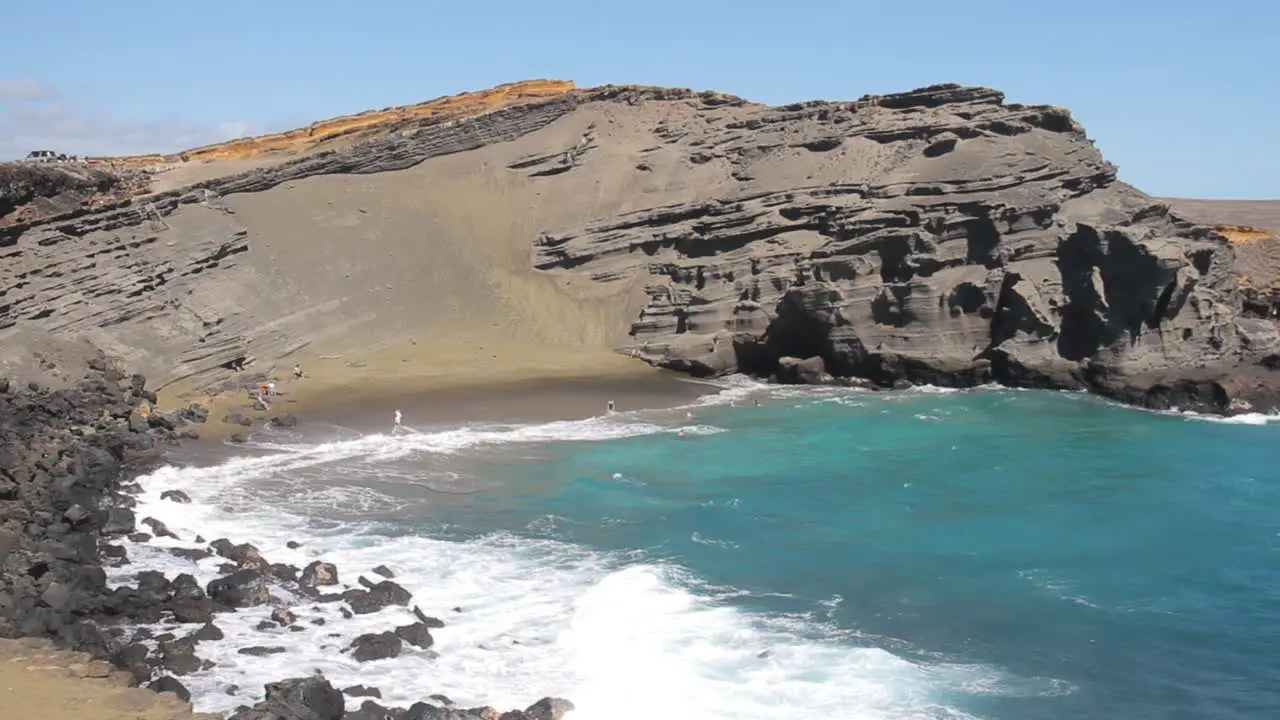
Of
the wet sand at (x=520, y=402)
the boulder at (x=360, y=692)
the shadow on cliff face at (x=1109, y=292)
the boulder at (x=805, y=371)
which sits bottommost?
the boulder at (x=360, y=692)

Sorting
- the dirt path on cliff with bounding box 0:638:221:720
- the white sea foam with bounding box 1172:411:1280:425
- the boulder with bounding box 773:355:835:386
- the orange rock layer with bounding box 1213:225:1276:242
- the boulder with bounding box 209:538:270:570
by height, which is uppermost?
the orange rock layer with bounding box 1213:225:1276:242

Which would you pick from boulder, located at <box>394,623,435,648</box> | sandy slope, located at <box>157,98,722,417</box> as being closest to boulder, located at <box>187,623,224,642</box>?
boulder, located at <box>394,623,435,648</box>

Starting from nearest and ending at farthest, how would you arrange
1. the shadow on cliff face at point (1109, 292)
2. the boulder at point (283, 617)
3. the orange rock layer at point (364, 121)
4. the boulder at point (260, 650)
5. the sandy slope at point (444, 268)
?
the boulder at point (260, 650) < the boulder at point (283, 617) < the shadow on cliff face at point (1109, 292) < the sandy slope at point (444, 268) < the orange rock layer at point (364, 121)

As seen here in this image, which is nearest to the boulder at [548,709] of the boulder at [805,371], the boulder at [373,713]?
the boulder at [373,713]

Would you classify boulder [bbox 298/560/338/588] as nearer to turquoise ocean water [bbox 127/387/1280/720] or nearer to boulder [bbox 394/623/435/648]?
turquoise ocean water [bbox 127/387/1280/720]

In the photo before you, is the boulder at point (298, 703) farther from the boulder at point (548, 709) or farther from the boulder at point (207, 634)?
the boulder at point (207, 634)
